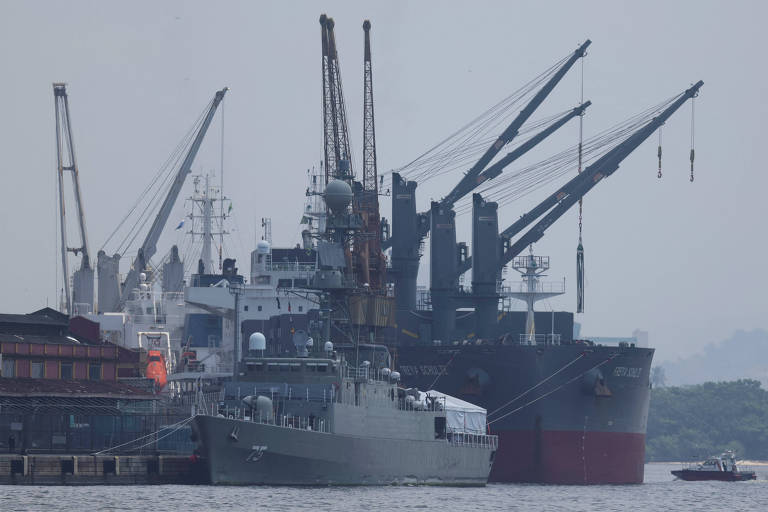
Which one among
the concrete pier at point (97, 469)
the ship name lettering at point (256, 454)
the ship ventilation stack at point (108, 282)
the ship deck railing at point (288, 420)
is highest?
the ship ventilation stack at point (108, 282)

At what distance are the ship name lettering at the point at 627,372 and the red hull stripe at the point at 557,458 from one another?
3.60 m

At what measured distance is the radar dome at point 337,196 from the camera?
245 feet

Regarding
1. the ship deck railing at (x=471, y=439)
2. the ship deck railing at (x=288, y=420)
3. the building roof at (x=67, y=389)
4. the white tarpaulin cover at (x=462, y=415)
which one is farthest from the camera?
the white tarpaulin cover at (x=462, y=415)

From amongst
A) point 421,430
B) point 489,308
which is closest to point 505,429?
point 489,308

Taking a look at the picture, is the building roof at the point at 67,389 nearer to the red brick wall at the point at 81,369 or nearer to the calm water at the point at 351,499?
the red brick wall at the point at 81,369

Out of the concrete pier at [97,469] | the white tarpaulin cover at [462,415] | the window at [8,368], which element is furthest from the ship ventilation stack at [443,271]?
the concrete pier at [97,469]

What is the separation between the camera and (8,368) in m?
88.0

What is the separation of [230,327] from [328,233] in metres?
36.3

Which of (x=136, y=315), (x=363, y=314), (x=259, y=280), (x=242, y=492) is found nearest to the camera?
(x=242, y=492)

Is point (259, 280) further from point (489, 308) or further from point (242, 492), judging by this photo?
point (242, 492)

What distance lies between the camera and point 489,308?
98.0m

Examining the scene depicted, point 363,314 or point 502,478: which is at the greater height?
point 363,314

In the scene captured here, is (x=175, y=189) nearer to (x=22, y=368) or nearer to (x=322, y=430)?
(x=22, y=368)

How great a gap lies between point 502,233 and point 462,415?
20.2 meters
